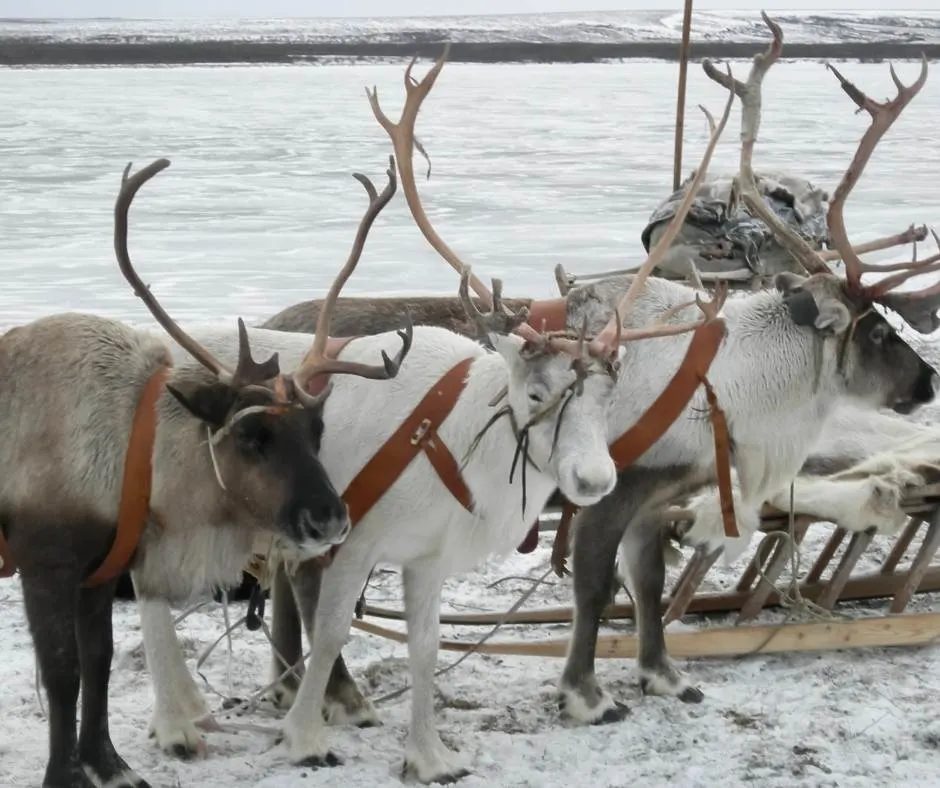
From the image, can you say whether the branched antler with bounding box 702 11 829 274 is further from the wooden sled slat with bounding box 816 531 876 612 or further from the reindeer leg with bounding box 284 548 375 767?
the reindeer leg with bounding box 284 548 375 767

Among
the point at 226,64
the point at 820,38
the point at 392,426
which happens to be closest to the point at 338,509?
the point at 392,426

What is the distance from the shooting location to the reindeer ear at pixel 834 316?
4.92m

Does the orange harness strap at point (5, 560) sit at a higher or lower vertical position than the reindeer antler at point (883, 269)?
lower

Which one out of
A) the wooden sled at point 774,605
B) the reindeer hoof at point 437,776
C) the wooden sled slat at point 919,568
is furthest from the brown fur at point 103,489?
the wooden sled slat at point 919,568

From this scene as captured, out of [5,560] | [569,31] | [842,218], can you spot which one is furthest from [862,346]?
[569,31]

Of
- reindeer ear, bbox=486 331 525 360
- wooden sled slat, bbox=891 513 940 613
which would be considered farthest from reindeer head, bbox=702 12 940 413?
reindeer ear, bbox=486 331 525 360

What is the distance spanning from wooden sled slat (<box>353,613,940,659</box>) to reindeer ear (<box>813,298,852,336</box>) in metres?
1.14

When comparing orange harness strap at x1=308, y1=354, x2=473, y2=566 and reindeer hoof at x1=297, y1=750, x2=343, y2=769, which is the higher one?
orange harness strap at x1=308, y1=354, x2=473, y2=566

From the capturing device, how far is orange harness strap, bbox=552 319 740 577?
4.77 metres

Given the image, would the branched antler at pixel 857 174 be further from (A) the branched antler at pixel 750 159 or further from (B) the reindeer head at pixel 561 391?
(B) the reindeer head at pixel 561 391

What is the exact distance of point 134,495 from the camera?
3934mm

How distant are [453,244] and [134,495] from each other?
32.2 ft

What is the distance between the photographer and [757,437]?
499 centimetres

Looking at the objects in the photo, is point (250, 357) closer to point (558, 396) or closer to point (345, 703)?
point (558, 396)
